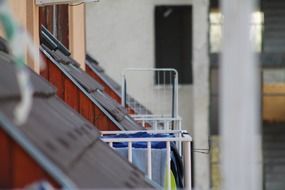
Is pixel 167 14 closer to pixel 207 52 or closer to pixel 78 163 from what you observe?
pixel 207 52

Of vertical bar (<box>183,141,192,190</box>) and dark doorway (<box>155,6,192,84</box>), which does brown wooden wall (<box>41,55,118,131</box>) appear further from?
dark doorway (<box>155,6,192,84</box>)

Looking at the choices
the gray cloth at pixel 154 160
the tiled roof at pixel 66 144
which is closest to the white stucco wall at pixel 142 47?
the gray cloth at pixel 154 160

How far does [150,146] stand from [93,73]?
5829mm

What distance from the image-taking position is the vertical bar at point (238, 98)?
1.83 meters

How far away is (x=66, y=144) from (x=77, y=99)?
3838 millimetres

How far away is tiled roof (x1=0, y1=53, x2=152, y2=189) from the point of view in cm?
201

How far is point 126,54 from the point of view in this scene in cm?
1499

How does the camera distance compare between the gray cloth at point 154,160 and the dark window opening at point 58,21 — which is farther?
the dark window opening at point 58,21

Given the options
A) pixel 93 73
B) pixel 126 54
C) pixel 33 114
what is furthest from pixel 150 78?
pixel 33 114

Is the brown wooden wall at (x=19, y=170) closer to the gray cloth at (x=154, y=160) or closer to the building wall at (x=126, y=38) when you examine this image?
the gray cloth at (x=154, y=160)

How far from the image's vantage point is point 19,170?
193cm

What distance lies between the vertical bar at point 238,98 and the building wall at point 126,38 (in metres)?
12.9

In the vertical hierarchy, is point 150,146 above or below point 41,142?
below

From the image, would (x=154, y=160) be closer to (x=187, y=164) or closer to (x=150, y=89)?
(x=187, y=164)
